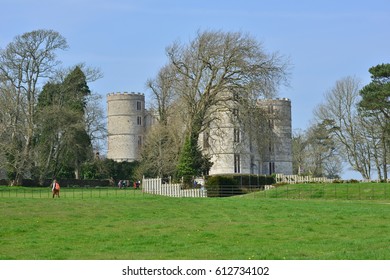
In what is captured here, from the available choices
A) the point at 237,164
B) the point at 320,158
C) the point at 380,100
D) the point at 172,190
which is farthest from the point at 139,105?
the point at 172,190

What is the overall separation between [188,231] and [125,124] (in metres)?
87.2

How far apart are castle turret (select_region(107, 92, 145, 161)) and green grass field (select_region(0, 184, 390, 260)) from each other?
232ft

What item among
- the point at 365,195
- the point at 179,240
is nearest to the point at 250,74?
the point at 365,195

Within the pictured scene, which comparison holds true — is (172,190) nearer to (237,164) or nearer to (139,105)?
(237,164)

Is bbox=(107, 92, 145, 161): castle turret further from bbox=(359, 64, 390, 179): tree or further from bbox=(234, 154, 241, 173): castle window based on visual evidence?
bbox=(359, 64, 390, 179): tree

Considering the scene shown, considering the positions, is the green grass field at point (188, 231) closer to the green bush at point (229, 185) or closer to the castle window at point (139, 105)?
the green bush at point (229, 185)

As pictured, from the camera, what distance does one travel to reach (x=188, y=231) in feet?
92.7

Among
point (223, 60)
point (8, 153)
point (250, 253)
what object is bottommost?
point (250, 253)

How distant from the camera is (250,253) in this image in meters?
21.8

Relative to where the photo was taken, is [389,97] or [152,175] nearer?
[389,97]

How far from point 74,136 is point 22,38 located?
10040mm

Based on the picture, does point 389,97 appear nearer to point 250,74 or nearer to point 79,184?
point 250,74

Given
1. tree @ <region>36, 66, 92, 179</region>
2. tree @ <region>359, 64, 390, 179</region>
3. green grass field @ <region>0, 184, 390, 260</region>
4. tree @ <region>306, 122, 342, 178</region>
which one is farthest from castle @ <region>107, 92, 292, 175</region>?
green grass field @ <region>0, 184, 390, 260</region>

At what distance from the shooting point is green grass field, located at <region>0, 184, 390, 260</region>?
22359mm
